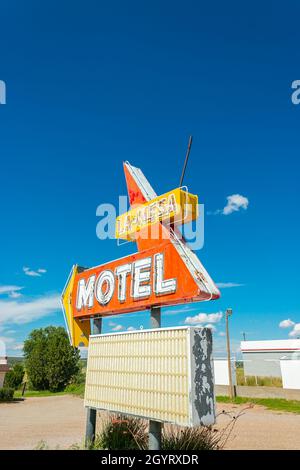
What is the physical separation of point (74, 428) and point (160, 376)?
37.4 feet

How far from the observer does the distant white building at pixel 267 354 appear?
39750 millimetres

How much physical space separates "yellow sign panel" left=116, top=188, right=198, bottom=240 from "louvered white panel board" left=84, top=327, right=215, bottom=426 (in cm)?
320

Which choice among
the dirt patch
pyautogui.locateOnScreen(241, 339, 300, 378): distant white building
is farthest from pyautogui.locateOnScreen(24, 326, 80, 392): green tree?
pyautogui.locateOnScreen(241, 339, 300, 378): distant white building

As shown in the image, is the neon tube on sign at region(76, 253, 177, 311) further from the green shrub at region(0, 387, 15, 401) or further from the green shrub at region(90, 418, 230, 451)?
the green shrub at region(0, 387, 15, 401)

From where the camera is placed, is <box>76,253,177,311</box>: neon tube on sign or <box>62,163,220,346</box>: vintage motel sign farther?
<box>76,253,177,311</box>: neon tube on sign

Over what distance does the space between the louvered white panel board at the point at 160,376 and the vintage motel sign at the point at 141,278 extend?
91 centimetres

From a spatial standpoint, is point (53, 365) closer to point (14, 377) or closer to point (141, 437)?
point (14, 377)

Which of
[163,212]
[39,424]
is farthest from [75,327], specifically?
[39,424]

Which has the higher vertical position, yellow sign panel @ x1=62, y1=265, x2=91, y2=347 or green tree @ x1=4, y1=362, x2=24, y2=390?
yellow sign panel @ x1=62, y1=265, x2=91, y2=347

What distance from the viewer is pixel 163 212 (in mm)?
10680

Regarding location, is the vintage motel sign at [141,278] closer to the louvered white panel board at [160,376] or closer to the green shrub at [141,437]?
the louvered white panel board at [160,376]

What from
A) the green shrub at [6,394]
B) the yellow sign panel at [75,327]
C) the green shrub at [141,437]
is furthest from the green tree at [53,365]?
the green shrub at [141,437]

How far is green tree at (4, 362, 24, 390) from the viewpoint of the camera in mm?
43594
